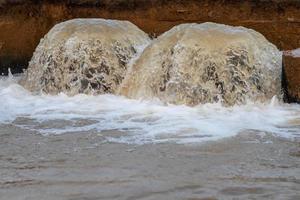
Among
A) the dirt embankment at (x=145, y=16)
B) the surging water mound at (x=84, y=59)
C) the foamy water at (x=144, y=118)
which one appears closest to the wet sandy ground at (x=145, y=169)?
the foamy water at (x=144, y=118)

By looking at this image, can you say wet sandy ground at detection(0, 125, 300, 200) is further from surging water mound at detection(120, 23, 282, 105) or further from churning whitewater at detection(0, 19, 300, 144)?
surging water mound at detection(120, 23, 282, 105)

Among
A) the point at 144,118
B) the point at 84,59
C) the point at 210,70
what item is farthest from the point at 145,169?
the point at 84,59

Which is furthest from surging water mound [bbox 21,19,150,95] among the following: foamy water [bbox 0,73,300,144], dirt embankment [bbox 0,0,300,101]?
dirt embankment [bbox 0,0,300,101]

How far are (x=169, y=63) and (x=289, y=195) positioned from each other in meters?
3.62

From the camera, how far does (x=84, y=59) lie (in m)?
7.71

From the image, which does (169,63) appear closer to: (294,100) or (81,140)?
(294,100)

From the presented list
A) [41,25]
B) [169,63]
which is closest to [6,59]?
[41,25]

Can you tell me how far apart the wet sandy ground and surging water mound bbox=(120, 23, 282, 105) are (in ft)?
5.14

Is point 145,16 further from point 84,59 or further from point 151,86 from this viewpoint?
point 151,86

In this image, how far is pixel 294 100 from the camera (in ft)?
22.8

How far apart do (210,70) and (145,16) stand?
241cm

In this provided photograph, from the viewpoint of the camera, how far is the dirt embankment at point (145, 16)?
861cm

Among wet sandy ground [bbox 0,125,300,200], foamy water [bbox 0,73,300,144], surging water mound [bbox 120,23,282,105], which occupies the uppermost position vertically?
surging water mound [bbox 120,23,282,105]

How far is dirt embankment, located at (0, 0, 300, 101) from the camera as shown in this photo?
8.61 m
